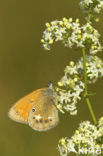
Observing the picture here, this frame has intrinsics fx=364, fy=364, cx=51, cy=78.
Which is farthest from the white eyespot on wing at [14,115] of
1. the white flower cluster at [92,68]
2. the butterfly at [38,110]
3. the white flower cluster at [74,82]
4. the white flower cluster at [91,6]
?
the white flower cluster at [91,6]

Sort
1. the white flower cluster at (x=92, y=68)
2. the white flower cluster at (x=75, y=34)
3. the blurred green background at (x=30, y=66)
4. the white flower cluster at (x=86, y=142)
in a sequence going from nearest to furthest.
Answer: the white flower cluster at (x=86, y=142) → the white flower cluster at (x=75, y=34) → the white flower cluster at (x=92, y=68) → the blurred green background at (x=30, y=66)

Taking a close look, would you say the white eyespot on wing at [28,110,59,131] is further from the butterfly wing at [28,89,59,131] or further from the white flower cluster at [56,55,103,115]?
the white flower cluster at [56,55,103,115]

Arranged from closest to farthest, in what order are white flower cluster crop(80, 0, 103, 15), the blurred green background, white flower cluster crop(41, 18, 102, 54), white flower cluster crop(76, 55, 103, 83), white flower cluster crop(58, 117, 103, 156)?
white flower cluster crop(58, 117, 103, 156), white flower cluster crop(41, 18, 102, 54), white flower cluster crop(80, 0, 103, 15), white flower cluster crop(76, 55, 103, 83), the blurred green background

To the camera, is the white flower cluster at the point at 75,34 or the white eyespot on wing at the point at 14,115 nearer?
the white flower cluster at the point at 75,34

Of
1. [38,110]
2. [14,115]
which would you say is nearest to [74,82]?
[38,110]

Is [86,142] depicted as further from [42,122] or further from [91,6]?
[91,6]

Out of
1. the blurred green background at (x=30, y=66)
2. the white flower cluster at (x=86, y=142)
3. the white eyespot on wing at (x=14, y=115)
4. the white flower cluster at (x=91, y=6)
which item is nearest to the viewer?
the white flower cluster at (x=86, y=142)

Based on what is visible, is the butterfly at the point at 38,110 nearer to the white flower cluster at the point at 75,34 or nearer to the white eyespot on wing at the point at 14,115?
the white eyespot on wing at the point at 14,115

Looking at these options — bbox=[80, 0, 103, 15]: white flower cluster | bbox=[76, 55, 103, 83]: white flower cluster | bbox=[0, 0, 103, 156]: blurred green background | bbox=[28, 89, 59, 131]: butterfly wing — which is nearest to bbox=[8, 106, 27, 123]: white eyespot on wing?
bbox=[28, 89, 59, 131]: butterfly wing
